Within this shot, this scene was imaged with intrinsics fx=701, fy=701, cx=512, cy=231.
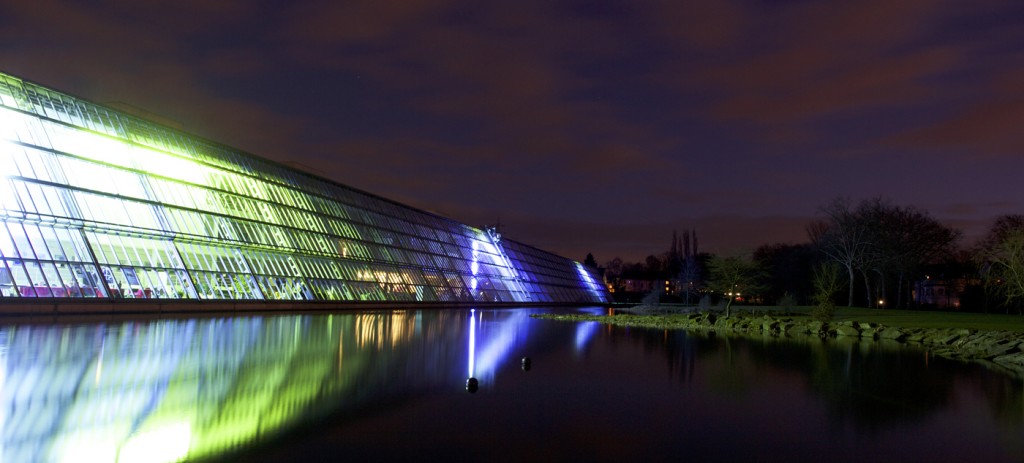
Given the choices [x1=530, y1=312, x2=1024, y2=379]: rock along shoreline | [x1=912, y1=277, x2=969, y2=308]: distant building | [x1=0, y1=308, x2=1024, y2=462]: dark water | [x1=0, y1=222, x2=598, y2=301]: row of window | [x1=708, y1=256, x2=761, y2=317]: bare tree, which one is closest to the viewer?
[x1=0, y1=308, x2=1024, y2=462]: dark water

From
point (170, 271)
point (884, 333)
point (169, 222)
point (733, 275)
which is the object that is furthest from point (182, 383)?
point (733, 275)

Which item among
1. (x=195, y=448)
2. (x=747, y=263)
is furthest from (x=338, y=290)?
(x=195, y=448)

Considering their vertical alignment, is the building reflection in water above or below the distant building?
below

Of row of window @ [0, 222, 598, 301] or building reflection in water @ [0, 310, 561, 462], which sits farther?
row of window @ [0, 222, 598, 301]

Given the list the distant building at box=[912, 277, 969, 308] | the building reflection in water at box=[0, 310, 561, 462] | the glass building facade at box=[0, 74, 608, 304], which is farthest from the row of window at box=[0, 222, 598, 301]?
the distant building at box=[912, 277, 969, 308]

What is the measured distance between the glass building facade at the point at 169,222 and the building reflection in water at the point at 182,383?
465 inches

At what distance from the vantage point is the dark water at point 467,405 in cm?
815

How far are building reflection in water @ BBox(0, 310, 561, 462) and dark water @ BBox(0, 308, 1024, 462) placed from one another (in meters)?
0.04

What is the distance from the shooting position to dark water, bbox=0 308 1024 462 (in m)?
8.15

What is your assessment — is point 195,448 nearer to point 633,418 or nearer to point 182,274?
point 633,418

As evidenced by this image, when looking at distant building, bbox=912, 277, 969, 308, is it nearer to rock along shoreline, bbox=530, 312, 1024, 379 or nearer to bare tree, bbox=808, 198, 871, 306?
bare tree, bbox=808, 198, 871, 306

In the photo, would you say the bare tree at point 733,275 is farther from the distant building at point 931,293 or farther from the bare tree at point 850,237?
the distant building at point 931,293

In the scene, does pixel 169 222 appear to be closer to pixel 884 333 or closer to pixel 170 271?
pixel 170 271

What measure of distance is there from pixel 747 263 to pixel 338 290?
2934 centimetres
